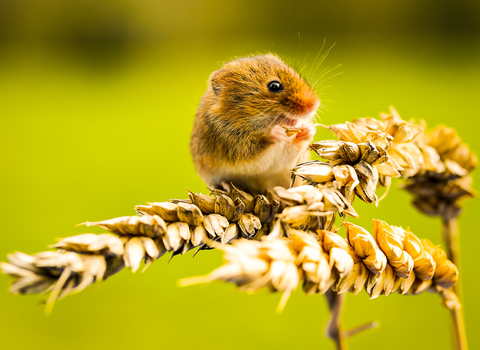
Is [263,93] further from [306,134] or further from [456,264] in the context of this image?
[456,264]

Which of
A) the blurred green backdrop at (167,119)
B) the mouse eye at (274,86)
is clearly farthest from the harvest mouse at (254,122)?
the blurred green backdrop at (167,119)

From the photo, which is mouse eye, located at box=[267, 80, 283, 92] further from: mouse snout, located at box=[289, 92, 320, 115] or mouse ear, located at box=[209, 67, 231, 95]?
mouse ear, located at box=[209, 67, 231, 95]

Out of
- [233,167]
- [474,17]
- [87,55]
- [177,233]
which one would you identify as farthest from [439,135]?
[87,55]

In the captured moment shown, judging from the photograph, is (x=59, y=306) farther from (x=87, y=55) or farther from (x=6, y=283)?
(x=87, y=55)

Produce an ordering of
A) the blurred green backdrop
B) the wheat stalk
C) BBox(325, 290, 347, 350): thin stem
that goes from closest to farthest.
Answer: the wheat stalk
BBox(325, 290, 347, 350): thin stem
the blurred green backdrop

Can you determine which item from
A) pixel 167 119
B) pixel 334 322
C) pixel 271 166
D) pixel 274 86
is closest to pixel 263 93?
pixel 274 86

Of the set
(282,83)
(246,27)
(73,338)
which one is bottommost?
(73,338)

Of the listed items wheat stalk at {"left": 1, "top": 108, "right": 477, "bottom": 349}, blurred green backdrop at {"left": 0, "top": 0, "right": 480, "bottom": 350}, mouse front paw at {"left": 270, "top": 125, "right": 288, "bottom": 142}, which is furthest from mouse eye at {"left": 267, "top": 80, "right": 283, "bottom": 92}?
blurred green backdrop at {"left": 0, "top": 0, "right": 480, "bottom": 350}
